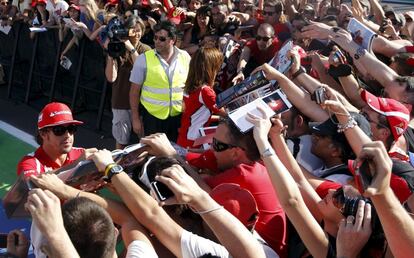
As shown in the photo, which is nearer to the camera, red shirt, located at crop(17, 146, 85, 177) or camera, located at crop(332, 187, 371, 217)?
camera, located at crop(332, 187, 371, 217)

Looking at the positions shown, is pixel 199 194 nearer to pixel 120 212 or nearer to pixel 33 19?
pixel 120 212

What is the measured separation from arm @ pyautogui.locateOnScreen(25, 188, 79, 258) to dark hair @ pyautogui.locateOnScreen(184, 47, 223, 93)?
266cm

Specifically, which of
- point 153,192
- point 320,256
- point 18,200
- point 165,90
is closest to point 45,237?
point 153,192

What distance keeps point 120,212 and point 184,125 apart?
7.51 feet

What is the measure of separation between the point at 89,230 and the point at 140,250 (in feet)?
1.13

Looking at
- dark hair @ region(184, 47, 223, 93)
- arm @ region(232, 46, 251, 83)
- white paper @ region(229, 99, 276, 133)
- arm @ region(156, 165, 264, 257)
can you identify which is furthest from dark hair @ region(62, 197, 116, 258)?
arm @ region(232, 46, 251, 83)

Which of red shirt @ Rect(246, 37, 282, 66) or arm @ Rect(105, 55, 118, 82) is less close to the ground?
arm @ Rect(105, 55, 118, 82)

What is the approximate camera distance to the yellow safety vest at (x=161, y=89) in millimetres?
5594

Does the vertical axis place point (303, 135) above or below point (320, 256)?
below

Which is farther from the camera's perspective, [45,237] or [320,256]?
[320,256]

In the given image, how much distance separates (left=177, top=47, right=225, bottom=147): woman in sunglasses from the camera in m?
4.80

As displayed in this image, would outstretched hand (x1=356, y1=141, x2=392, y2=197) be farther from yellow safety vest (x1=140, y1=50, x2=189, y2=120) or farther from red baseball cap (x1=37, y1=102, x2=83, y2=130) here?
yellow safety vest (x1=140, y1=50, x2=189, y2=120)

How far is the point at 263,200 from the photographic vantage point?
10.0 ft

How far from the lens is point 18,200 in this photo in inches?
115
